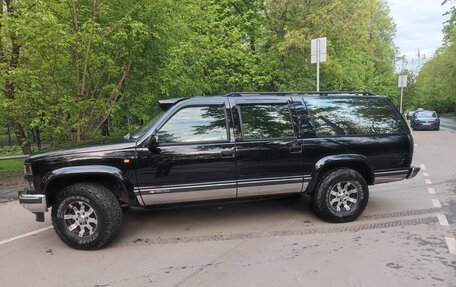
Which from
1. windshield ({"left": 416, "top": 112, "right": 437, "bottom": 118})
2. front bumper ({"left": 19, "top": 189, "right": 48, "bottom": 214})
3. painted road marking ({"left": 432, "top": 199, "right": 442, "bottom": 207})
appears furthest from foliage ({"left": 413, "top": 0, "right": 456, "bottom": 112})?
front bumper ({"left": 19, "top": 189, "right": 48, "bottom": 214})

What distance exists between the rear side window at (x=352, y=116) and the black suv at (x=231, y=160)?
0.02 m

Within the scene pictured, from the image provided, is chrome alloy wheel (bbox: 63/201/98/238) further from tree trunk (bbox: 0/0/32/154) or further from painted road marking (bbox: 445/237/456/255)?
tree trunk (bbox: 0/0/32/154)

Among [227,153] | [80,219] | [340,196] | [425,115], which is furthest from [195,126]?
[425,115]

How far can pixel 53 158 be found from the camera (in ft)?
16.3

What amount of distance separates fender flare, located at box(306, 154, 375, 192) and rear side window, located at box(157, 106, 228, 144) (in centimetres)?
146

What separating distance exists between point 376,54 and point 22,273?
3692 cm

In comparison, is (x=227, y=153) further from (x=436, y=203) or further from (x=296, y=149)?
(x=436, y=203)

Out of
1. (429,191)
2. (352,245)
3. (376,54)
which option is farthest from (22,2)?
(376,54)

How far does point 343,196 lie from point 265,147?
57.2 inches

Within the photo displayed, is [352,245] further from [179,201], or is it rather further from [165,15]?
[165,15]

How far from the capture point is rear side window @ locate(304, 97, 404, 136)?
587 cm

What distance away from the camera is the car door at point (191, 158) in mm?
5145

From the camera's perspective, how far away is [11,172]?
35.9 ft

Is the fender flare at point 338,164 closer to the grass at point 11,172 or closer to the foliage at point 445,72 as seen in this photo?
the grass at point 11,172
